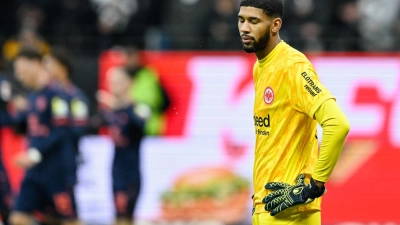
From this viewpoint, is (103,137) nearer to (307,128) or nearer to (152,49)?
(152,49)

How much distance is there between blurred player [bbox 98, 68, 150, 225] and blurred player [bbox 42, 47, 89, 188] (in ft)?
0.98

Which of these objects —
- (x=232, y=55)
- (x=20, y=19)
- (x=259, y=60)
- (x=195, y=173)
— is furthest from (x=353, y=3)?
(x=259, y=60)

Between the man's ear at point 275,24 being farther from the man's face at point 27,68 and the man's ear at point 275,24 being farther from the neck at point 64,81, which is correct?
the neck at point 64,81

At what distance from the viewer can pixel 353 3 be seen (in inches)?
551

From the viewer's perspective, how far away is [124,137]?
40.8ft

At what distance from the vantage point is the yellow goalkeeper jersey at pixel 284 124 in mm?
5680

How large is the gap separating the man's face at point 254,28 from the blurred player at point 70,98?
21.2 ft

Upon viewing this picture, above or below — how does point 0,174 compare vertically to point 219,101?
below

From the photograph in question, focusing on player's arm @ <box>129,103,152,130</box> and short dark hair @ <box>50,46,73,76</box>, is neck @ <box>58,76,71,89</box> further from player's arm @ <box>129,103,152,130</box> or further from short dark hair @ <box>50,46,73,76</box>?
player's arm @ <box>129,103,152,130</box>

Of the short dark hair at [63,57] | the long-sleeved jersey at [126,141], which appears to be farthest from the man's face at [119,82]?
the short dark hair at [63,57]

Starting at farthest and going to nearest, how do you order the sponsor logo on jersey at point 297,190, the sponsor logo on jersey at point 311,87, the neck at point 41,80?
the neck at point 41,80 → the sponsor logo on jersey at point 297,190 → the sponsor logo on jersey at point 311,87

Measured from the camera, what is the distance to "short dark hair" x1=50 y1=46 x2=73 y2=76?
12.2m

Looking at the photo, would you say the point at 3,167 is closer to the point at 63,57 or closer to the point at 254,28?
the point at 63,57

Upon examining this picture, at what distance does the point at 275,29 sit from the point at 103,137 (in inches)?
273
